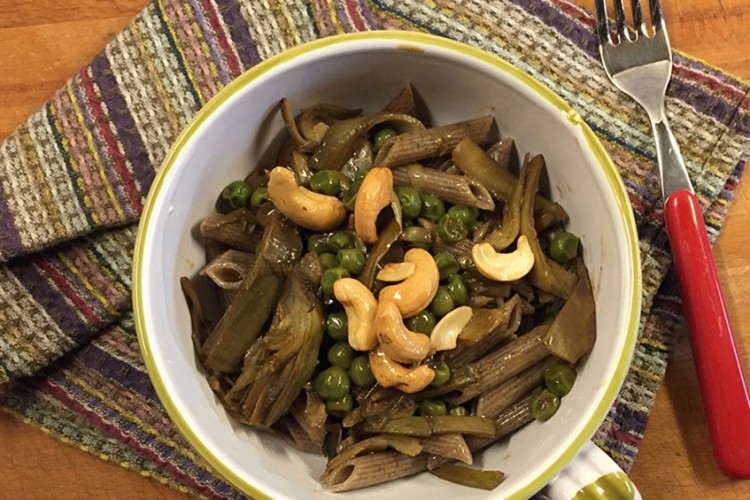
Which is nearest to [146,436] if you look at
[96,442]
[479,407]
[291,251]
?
[96,442]

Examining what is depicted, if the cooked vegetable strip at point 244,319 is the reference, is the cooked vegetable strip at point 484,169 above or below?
above

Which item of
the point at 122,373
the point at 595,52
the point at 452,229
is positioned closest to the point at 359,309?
the point at 452,229

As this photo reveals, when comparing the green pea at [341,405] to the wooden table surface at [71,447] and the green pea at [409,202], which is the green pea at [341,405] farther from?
the wooden table surface at [71,447]

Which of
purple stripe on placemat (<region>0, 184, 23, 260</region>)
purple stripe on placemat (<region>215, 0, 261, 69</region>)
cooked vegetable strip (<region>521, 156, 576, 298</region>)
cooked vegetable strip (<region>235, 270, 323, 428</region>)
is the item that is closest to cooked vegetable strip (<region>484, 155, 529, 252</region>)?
cooked vegetable strip (<region>521, 156, 576, 298</region>)

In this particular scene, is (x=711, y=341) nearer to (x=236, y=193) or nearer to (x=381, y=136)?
(x=381, y=136)

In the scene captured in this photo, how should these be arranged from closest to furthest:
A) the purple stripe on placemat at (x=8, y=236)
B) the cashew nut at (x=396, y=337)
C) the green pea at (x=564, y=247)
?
the cashew nut at (x=396, y=337), the green pea at (x=564, y=247), the purple stripe on placemat at (x=8, y=236)

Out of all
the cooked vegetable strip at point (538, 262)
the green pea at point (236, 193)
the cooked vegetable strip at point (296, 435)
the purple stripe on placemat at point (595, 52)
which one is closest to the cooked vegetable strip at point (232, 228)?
the green pea at point (236, 193)

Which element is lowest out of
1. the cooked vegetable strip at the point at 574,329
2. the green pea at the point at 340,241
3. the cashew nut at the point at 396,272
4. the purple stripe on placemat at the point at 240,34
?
the cooked vegetable strip at the point at 574,329

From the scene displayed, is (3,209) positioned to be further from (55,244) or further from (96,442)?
(96,442)
